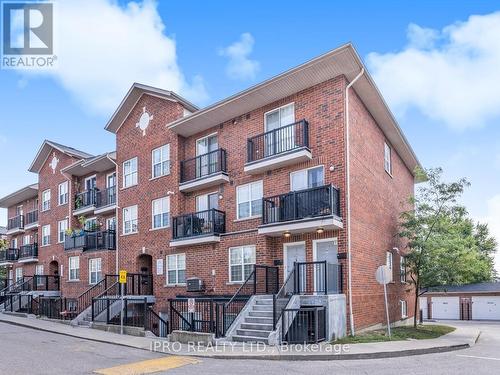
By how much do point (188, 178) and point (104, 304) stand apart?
23.1 ft

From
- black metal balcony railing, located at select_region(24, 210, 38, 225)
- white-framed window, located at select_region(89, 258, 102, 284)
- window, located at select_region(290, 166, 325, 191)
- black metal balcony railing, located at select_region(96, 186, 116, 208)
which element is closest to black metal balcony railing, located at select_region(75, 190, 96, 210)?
black metal balcony railing, located at select_region(96, 186, 116, 208)

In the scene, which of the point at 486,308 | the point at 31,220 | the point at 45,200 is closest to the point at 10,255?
the point at 31,220

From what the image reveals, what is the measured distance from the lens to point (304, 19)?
15523mm

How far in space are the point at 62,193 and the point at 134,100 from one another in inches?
421

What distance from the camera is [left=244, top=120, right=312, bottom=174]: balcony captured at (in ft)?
55.3

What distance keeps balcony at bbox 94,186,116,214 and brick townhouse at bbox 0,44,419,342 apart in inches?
3.0

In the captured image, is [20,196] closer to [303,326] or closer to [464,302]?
[303,326]

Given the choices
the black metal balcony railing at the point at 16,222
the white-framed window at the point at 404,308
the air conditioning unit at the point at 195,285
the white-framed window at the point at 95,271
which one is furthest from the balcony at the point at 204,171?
the black metal balcony railing at the point at 16,222

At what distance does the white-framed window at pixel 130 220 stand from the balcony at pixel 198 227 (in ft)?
12.3

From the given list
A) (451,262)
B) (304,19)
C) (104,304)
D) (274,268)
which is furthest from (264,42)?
(104,304)

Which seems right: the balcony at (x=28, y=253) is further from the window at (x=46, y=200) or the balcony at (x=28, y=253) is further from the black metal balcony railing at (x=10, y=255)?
the window at (x=46, y=200)

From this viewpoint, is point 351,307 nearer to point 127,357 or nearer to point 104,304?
point 127,357

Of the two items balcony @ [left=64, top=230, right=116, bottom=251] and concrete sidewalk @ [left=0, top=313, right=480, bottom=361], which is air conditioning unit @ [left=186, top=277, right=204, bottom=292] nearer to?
concrete sidewalk @ [left=0, top=313, right=480, bottom=361]

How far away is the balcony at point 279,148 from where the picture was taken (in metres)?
16.8
